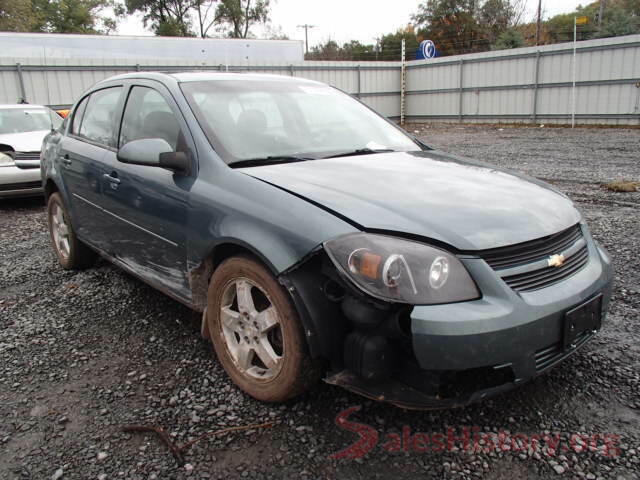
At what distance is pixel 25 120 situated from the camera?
27.9 feet

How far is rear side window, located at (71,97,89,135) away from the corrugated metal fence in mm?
14177

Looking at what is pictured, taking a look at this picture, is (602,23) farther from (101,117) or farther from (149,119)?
(149,119)

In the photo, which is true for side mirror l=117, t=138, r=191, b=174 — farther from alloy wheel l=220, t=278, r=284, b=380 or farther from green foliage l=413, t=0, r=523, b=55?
green foliage l=413, t=0, r=523, b=55

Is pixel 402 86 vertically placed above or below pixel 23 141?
above

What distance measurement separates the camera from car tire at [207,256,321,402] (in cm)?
219

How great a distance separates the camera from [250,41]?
85.0ft

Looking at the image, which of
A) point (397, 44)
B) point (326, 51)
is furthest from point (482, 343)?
point (326, 51)

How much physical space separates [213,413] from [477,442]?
45.8 inches

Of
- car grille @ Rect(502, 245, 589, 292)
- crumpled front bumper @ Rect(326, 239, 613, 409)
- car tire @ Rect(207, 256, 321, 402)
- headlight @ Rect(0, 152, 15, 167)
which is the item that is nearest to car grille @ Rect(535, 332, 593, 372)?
crumpled front bumper @ Rect(326, 239, 613, 409)

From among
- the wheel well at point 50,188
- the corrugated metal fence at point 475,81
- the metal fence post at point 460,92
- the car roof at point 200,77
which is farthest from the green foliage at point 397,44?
the car roof at point 200,77

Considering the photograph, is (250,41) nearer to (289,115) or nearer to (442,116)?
(442,116)

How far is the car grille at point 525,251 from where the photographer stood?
2.04m

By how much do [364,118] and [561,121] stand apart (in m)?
17.2

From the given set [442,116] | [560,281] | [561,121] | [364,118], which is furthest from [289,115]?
[442,116]
